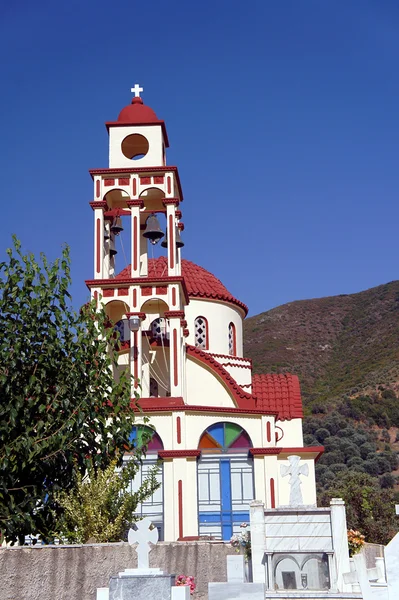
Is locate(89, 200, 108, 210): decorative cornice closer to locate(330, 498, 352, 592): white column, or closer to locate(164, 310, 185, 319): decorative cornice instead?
locate(164, 310, 185, 319): decorative cornice

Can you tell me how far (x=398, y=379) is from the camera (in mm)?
80250

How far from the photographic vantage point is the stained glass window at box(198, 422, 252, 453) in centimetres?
2677

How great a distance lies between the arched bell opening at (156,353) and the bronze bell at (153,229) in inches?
87.4

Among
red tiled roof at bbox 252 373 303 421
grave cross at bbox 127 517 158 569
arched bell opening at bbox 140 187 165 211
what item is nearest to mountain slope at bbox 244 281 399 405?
red tiled roof at bbox 252 373 303 421

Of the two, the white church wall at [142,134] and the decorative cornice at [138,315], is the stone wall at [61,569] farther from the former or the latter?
the white church wall at [142,134]

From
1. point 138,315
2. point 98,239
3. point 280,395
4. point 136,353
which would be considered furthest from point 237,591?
point 280,395

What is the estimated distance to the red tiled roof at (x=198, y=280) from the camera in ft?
109

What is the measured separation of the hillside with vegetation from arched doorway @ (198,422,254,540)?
55.1ft

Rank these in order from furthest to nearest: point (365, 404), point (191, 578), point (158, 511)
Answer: point (365, 404) → point (158, 511) → point (191, 578)

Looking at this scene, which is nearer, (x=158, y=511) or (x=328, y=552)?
(x=328, y=552)

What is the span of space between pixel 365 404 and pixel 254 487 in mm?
51822

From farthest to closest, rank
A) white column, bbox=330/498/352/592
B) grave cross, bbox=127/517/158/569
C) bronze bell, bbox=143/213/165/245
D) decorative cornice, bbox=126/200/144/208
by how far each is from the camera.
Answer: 1. decorative cornice, bbox=126/200/144/208
2. bronze bell, bbox=143/213/165/245
3. white column, bbox=330/498/352/592
4. grave cross, bbox=127/517/158/569

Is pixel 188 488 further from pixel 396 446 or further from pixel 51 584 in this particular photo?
pixel 396 446

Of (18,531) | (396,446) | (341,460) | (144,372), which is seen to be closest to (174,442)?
(144,372)
